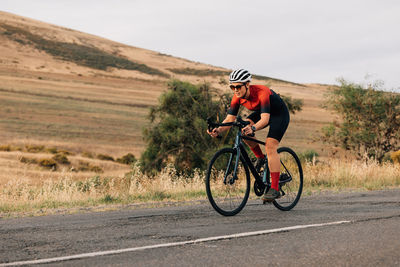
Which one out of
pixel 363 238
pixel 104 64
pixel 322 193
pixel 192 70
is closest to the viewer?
pixel 363 238

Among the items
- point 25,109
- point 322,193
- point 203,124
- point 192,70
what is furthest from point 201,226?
point 192,70

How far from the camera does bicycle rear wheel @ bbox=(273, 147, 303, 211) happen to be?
30.1ft

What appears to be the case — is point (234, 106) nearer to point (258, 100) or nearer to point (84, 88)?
point (258, 100)

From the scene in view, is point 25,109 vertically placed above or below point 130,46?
below

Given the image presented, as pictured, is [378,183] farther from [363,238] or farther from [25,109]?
[25,109]

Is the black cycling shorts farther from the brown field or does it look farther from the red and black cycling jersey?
the brown field

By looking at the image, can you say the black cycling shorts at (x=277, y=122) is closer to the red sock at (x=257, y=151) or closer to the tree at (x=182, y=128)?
the red sock at (x=257, y=151)

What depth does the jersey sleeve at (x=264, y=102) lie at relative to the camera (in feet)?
27.4

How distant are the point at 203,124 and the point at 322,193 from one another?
1545 cm

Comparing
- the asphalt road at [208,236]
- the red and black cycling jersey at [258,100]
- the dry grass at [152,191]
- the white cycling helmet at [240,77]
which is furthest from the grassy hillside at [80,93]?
the white cycling helmet at [240,77]

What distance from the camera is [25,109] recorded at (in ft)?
225

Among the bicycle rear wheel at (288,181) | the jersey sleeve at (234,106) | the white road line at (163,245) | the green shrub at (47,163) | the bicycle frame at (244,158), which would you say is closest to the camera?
the white road line at (163,245)

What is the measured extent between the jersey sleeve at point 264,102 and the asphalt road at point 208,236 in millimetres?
1619

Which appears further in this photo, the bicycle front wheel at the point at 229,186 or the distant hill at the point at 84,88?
the distant hill at the point at 84,88
